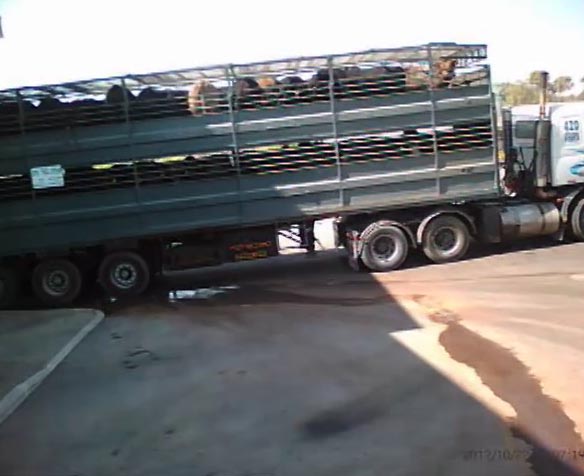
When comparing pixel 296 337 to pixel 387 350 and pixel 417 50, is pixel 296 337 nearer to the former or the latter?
pixel 387 350

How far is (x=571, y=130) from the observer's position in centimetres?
1193

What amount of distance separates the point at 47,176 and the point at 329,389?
22.5 ft

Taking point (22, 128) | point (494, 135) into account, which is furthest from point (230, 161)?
point (494, 135)

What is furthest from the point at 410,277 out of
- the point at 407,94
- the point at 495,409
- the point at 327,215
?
the point at 495,409

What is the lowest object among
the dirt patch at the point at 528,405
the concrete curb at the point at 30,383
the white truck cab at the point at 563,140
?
the dirt patch at the point at 528,405

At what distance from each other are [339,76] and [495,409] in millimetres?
7076

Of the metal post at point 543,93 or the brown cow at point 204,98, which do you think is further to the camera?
the metal post at point 543,93

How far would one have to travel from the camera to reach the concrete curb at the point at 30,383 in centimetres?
595

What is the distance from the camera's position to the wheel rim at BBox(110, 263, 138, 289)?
11.1 metres

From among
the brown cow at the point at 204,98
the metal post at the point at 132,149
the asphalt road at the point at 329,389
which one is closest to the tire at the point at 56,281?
the metal post at the point at 132,149

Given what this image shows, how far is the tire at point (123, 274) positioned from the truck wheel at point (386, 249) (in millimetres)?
3894

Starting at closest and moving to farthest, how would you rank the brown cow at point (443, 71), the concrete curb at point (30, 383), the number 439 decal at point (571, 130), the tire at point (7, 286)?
the concrete curb at point (30, 383)
the tire at point (7, 286)
the brown cow at point (443, 71)
the number 439 decal at point (571, 130)

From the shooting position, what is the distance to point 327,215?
1106 centimetres
